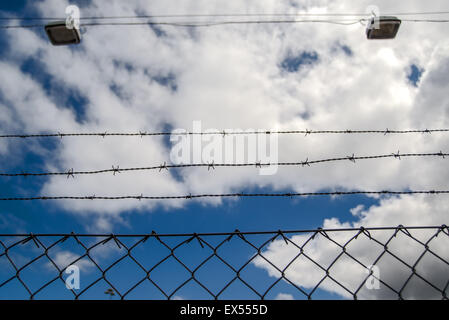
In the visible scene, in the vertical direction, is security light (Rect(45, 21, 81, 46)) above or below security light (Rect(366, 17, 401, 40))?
above

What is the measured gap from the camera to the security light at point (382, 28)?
14.2ft

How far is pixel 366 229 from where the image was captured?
5.35 ft

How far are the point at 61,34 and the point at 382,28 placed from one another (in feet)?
14.4

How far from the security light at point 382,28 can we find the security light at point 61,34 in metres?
4.04

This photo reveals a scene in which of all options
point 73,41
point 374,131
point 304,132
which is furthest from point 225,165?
point 73,41

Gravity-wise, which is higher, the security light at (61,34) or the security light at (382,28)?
the security light at (61,34)

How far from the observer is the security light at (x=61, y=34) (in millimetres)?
4270

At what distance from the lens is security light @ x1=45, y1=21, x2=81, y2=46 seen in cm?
427

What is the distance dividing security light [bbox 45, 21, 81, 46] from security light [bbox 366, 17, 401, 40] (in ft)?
13.2

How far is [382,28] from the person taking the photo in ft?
14.5

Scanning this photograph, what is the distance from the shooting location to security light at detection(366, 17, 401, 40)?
434 cm
